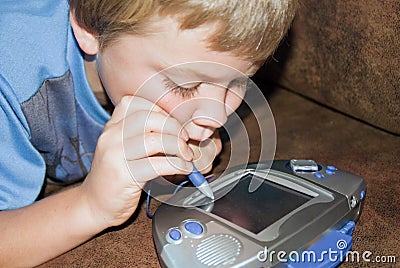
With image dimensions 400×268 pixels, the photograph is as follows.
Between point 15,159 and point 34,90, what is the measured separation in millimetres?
90

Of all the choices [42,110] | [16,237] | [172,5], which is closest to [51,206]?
[16,237]

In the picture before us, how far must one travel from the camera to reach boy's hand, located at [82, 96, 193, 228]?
64 cm

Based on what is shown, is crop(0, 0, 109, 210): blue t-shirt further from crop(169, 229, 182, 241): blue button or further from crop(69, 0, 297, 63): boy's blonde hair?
crop(169, 229, 182, 241): blue button

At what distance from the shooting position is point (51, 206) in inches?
27.1

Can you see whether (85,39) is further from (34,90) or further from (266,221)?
(266,221)

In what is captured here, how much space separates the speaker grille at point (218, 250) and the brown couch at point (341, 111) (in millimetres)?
78

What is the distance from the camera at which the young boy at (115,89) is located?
63 centimetres

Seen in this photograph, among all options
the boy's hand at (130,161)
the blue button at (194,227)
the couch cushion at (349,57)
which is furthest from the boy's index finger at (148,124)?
the couch cushion at (349,57)

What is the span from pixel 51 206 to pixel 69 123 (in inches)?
7.1

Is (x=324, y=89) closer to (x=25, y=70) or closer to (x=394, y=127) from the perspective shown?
(x=394, y=127)

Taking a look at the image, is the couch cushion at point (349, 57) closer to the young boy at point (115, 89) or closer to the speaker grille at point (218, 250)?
the young boy at point (115, 89)

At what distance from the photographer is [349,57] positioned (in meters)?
0.83

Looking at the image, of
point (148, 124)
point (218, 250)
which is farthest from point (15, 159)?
point (218, 250)

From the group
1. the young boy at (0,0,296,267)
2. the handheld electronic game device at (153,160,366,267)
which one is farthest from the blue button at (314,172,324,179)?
the young boy at (0,0,296,267)
